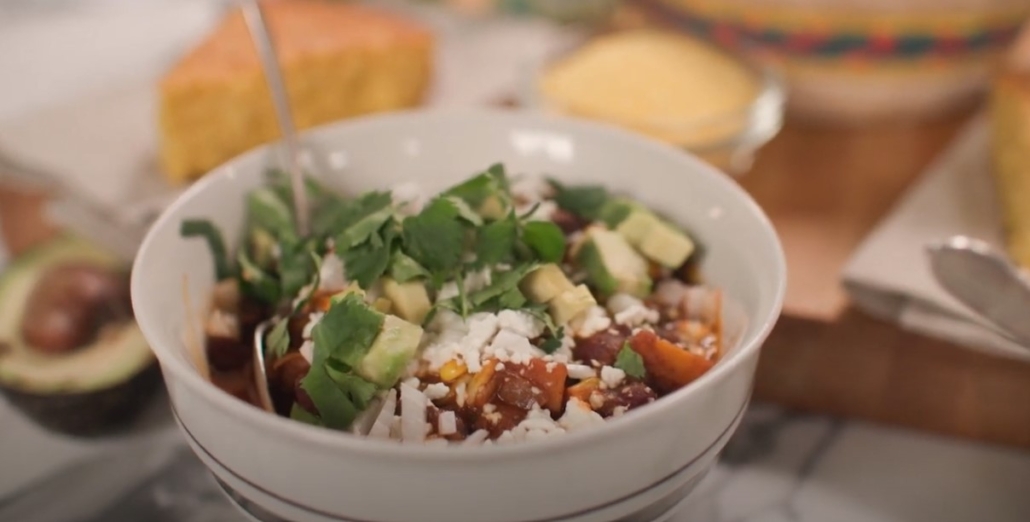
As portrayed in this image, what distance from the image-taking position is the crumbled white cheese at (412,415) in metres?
0.72

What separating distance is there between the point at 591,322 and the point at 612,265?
0.25ft

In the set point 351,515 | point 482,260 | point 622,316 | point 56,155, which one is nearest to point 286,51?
point 56,155

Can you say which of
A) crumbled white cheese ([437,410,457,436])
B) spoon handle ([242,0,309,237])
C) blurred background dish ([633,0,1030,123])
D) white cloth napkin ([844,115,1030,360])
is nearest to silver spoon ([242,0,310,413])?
spoon handle ([242,0,309,237])

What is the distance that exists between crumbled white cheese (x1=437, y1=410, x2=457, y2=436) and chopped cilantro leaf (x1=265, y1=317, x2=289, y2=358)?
183mm

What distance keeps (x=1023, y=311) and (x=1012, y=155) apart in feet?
1.11

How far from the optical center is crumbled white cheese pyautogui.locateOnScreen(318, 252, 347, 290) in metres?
0.88

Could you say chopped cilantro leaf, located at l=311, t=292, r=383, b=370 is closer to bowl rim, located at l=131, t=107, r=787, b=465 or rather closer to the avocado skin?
bowl rim, located at l=131, t=107, r=787, b=465

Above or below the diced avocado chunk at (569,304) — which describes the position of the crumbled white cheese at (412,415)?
above

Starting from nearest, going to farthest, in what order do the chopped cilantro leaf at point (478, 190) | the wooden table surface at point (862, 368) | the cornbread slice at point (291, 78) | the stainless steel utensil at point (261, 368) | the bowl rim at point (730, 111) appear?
the stainless steel utensil at point (261, 368)
the chopped cilantro leaf at point (478, 190)
the wooden table surface at point (862, 368)
the bowl rim at point (730, 111)
the cornbread slice at point (291, 78)

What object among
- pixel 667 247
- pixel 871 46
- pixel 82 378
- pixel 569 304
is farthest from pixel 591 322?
pixel 871 46

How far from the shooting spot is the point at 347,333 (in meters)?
0.77

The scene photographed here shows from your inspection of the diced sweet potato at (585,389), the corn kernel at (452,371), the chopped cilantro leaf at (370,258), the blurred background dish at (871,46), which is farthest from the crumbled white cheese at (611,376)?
the blurred background dish at (871,46)

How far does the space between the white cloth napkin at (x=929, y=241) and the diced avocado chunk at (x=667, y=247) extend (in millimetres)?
263

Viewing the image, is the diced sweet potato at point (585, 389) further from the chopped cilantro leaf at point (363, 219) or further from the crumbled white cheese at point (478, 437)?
the chopped cilantro leaf at point (363, 219)
